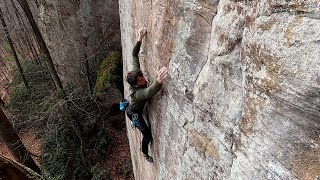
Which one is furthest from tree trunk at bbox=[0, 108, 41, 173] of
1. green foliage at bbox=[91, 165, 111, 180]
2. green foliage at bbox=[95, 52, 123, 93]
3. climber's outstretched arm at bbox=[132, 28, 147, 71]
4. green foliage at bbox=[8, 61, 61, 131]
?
climber's outstretched arm at bbox=[132, 28, 147, 71]

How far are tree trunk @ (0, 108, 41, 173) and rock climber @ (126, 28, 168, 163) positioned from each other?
4961mm

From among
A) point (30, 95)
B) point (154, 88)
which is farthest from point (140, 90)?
point (30, 95)

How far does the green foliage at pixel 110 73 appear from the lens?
12.2 m

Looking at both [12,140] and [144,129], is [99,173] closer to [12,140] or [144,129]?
[12,140]

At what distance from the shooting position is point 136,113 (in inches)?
253

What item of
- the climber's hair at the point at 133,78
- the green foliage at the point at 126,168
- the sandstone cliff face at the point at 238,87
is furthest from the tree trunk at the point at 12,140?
the sandstone cliff face at the point at 238,87

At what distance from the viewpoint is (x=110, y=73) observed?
1215cm

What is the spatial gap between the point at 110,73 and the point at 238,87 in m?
8.86

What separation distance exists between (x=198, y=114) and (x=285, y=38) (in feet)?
6.34

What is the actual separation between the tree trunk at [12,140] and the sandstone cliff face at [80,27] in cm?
410

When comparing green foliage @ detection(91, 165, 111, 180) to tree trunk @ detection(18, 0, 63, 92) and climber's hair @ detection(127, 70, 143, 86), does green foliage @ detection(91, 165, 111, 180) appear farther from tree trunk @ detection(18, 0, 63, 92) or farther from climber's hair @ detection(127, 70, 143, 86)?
climber's hair @ detection(127, 70, 143, 86)

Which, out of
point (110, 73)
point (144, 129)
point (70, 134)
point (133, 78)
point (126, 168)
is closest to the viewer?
point (133, 78)

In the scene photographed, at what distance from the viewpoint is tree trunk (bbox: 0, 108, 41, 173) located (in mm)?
9862

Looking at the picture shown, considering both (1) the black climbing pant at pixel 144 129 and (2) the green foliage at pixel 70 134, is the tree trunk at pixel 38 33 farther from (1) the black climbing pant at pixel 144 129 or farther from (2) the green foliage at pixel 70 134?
(1) the black climbing pant at pixel 144 129
